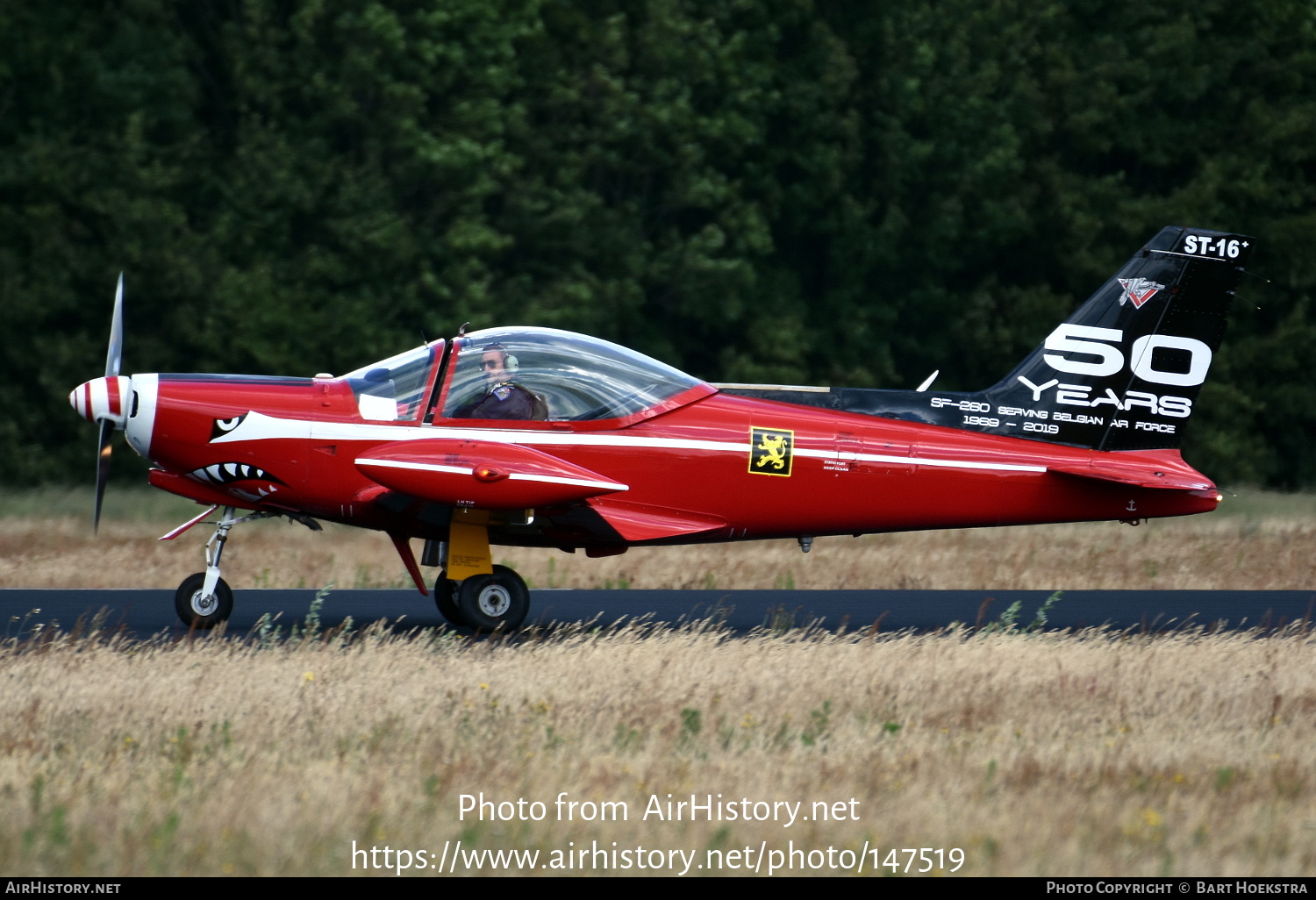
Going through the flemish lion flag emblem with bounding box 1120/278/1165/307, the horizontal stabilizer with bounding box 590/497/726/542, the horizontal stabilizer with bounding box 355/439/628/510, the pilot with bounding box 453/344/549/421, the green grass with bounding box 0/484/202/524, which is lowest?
the green grass with bounding box 0/484/202/524

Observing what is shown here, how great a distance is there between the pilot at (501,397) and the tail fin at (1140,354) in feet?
11.7

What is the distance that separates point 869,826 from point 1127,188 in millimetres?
27440

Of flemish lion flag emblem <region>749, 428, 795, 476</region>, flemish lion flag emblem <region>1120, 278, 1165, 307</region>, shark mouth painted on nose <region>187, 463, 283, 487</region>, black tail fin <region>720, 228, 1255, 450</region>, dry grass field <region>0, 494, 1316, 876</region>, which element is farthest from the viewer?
flemish lion flag emblem <region>1120, 278, 1165, 307</region>

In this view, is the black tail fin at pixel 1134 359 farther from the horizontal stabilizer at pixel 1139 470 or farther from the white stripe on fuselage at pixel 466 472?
the white stripe on fuselage at pixel 466 472

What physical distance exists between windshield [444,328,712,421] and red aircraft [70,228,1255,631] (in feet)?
0.04

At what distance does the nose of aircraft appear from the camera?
10359 millimetres

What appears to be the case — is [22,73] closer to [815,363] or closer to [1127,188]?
[815,363]

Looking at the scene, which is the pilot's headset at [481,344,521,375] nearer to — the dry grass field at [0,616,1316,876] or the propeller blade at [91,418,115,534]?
the dry grass field at [0,616,1316,876]

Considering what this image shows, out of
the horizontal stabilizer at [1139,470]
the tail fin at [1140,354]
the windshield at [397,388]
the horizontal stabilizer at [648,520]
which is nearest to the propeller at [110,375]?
the windshield at [397,388]

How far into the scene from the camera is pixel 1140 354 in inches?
462

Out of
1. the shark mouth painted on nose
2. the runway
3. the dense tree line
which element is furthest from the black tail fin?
the dense tree line

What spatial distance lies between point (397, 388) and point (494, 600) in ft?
5.33

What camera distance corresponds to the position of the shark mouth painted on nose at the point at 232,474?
412 inches

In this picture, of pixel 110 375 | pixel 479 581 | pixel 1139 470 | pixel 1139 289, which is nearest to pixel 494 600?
pixel 479 581
